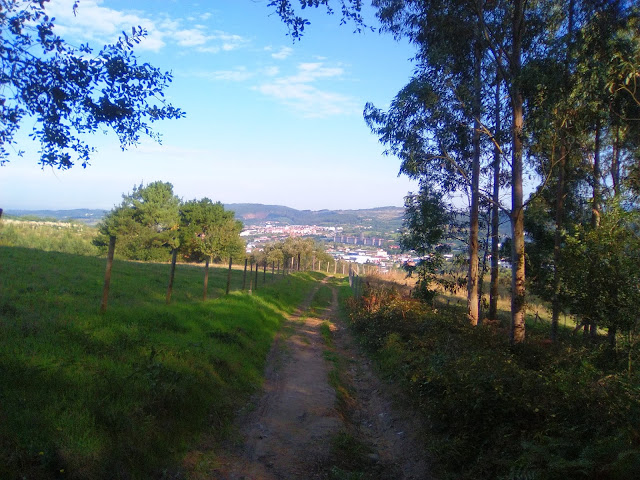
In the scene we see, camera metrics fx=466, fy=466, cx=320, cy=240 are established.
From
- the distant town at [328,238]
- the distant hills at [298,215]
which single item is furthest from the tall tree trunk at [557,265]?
the distant hills at [298,215]

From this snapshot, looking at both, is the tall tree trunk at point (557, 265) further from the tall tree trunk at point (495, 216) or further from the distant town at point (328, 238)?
the distant town at point (328, 238)

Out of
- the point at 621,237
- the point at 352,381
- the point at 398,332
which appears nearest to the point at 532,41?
the point at 621,237

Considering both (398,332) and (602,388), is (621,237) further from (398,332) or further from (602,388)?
(398,332)

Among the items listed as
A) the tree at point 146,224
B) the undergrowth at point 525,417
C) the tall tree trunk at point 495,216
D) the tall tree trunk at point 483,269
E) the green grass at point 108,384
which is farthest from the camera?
the tree at point 146,224

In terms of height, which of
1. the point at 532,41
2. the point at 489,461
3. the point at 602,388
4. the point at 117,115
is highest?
the point at 532,41

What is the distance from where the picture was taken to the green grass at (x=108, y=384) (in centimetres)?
439

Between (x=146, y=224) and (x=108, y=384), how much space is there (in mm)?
62580

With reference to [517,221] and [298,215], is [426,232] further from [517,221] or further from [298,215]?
[298,215]

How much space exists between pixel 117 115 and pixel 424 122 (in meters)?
9.74

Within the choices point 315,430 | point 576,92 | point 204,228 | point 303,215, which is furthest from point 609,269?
point 303,215

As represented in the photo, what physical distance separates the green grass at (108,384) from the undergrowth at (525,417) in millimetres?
3021

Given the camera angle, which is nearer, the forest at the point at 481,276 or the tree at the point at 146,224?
the forest at the point at 481,276

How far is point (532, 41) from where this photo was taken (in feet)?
41.4

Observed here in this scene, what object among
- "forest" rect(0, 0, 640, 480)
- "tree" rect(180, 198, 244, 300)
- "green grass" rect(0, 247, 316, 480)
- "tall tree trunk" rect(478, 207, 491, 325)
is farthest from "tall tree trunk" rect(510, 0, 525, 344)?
"tree" rect(180, 198, 244, 300)
